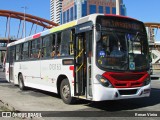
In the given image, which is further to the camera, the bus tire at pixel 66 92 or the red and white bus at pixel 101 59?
the bus tire at pixel 66 92

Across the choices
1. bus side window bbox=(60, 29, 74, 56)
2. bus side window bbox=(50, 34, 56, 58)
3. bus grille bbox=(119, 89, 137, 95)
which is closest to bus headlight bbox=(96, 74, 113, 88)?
bus grille bbox=(119, 89, 137, 95)

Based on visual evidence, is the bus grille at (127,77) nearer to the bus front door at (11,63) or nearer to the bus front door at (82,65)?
the bus front door at (82,65)

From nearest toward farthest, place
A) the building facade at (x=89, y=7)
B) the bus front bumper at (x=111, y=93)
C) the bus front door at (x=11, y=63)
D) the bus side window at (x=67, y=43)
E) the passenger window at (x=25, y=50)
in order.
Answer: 1. the bus front bumper at (x=111, y=93)
2. the bus side window at (x=67, y=43)
3. the passenger window at (x=25, y=50)
4. the bus front door at (x=11, y=63)
5. the building facade at (x=89, y=7)

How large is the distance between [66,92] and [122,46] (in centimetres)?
287

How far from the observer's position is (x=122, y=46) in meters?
10.2

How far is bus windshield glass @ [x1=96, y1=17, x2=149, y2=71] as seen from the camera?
992cm

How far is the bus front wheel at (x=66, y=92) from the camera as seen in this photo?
456 inches

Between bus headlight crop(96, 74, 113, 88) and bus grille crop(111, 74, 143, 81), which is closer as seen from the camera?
bus headlight crop(96, 74, 113, 88)

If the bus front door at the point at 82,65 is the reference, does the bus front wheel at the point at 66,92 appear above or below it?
below

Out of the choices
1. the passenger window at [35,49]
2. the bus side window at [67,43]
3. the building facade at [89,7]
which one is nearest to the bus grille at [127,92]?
the bus side window at [67,43]

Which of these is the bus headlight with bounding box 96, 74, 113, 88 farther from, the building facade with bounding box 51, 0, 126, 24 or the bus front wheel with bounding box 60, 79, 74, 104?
the building facade with bounding box 51, 0, 126, 24

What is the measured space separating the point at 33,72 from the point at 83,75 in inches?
213

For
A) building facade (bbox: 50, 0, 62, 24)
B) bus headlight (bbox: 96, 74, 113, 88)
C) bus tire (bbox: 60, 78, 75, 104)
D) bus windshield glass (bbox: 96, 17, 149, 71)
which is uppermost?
building facade (bbox: 50, 0, 62, 24)

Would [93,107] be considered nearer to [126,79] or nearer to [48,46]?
[126,79]
